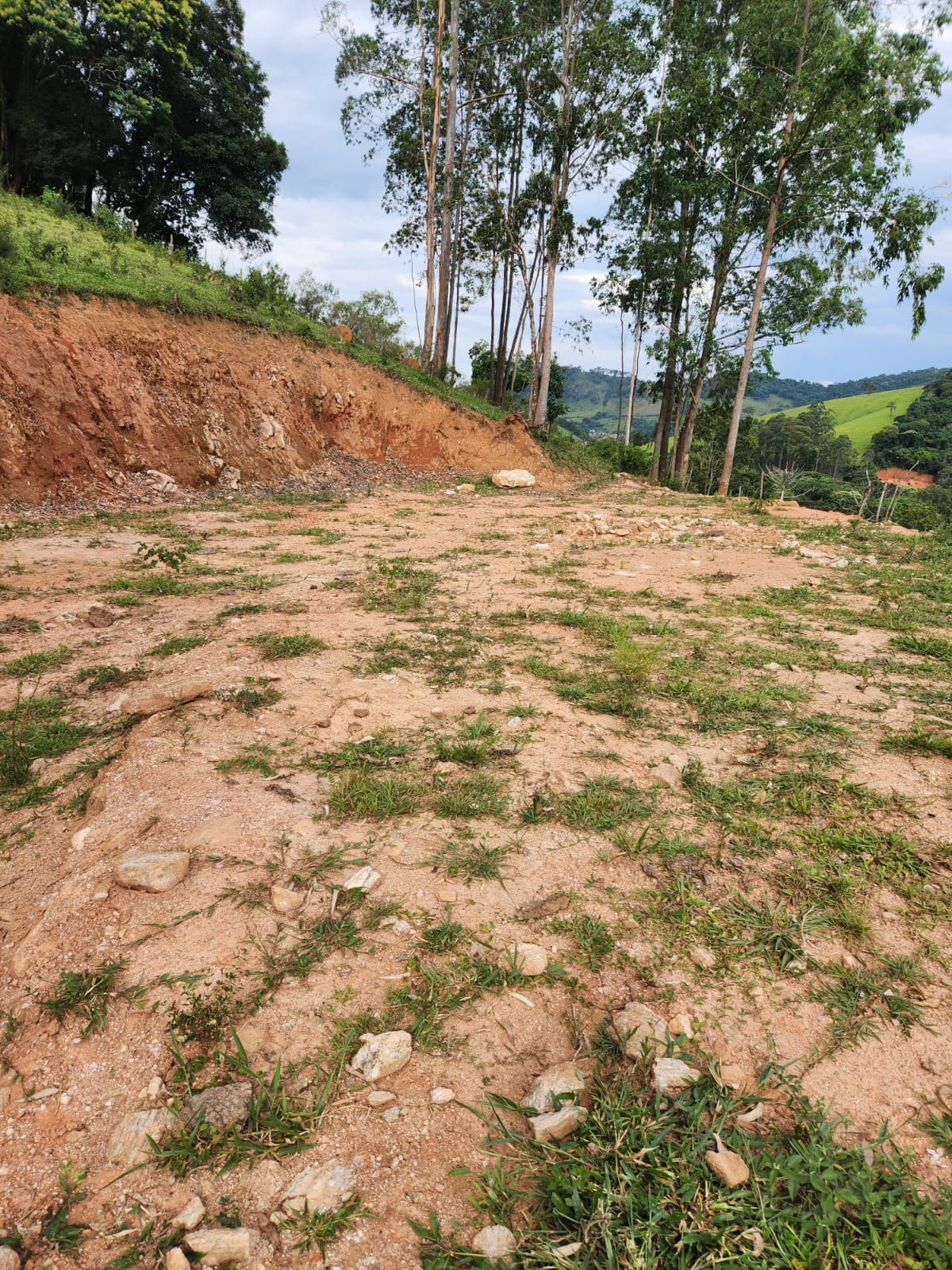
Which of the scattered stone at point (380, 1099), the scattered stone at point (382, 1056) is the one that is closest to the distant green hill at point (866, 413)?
the scattered stone at point (382, 1056)

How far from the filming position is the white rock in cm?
136

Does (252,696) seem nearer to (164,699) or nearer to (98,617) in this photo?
(164,699)

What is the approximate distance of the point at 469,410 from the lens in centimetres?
1894

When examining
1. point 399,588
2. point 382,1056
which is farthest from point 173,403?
point 382,1056

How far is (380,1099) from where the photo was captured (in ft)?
5.42

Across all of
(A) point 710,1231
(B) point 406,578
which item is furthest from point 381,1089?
(B) point 406,578

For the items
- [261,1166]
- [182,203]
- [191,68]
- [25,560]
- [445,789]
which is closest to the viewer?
[261,1166]

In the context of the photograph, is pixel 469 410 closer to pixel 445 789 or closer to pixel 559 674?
pixel 559 674

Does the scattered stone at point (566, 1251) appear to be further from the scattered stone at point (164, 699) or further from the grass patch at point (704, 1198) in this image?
the scattered stone at point (164, 699)

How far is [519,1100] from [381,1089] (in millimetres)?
362

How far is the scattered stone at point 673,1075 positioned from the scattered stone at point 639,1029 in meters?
0.06

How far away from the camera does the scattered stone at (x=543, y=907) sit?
2279mm

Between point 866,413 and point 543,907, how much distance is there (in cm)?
10658

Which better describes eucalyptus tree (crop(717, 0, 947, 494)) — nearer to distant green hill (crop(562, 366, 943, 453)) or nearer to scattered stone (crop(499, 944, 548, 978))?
scattered stone (crop(499, 944, 548, 978))
